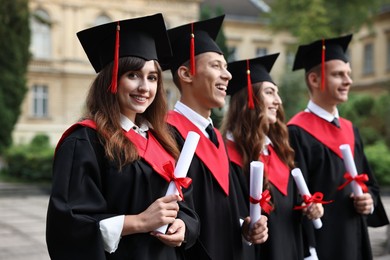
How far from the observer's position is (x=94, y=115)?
266cm

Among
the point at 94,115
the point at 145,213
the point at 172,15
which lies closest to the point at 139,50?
the point at 94,115

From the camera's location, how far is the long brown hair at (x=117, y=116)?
2541mm

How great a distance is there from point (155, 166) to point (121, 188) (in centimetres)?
19

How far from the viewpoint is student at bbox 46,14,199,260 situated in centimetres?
241

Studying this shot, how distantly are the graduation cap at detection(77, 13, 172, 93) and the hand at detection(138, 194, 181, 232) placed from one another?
562 mm

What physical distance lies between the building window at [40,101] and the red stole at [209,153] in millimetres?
28563

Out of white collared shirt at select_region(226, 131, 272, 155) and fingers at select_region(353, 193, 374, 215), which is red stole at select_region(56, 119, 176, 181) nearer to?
white collared shirt at select_region(226, 131, 272, 155)

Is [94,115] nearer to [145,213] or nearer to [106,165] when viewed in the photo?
[106,165]

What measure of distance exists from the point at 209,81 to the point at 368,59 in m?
36.2

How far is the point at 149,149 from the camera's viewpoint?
2.70m

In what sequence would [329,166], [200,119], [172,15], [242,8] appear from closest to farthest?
[200,119], [329,166], [172,15], [242,8]

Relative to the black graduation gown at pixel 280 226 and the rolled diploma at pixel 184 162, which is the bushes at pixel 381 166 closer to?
the black graduation gown at pixel 280 226

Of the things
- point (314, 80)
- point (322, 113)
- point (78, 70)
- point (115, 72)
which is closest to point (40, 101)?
point (78, 70)

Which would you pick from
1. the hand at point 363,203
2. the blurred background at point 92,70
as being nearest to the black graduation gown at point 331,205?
the hand at point 363,203
